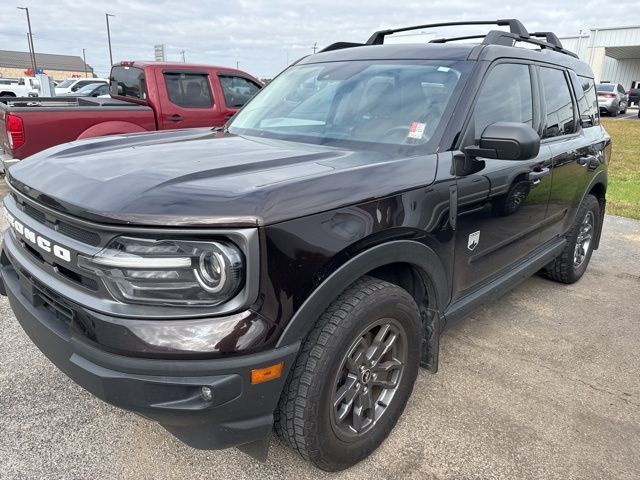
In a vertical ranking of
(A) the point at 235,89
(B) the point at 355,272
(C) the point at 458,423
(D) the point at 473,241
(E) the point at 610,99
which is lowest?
(E) the point at 610,99

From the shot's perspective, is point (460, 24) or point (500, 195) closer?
point (500, 195)

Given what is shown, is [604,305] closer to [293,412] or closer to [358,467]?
[358,467]

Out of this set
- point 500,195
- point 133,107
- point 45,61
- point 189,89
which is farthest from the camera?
Result: point 45,61

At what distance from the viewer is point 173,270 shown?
5.44 feet

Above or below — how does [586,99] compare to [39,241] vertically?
above

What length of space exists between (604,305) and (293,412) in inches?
129

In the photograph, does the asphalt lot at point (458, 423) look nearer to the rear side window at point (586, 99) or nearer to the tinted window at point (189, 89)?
the rear side window at point (586, 99)

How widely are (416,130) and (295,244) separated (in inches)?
45.9

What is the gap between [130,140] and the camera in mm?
2797

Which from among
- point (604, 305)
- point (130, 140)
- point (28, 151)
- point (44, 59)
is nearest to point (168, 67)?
point (28, 151)

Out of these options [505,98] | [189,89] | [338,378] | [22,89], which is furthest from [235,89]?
[22,89]

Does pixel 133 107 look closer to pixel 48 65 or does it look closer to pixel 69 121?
pixel 69 121

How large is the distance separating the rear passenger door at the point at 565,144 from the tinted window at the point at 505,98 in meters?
0.26

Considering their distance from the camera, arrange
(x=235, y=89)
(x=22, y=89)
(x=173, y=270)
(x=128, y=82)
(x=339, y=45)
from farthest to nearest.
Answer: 1. (x=22, y=89)
2. (x=235, y=89)
3. (x=128, y=82)
4. (x=339, y=45)
5. (x=173, y=270)
